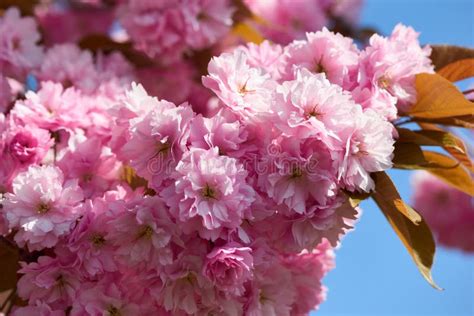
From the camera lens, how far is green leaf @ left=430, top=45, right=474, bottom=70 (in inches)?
52.9

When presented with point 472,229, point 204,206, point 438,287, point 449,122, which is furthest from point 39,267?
point 472,229

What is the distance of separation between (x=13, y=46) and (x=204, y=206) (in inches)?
30.9

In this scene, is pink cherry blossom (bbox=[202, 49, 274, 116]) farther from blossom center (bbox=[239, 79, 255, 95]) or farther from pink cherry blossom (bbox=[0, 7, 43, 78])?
pink cherry blossom (bbox=[0, 7, 43, 78])

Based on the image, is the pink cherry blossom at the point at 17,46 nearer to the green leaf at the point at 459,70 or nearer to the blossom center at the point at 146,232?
the blossom center at the point at 146,232

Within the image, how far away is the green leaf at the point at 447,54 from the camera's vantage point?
1343 millimetres

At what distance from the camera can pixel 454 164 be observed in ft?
4.31

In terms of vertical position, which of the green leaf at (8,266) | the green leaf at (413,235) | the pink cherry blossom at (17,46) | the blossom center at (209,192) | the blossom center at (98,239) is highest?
the blossom center at (209,192)

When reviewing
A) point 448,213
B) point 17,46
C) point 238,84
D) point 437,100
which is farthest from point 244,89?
point 448,213

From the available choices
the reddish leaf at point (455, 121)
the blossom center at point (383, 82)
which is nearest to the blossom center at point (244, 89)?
the blossom center at point (383, 82)

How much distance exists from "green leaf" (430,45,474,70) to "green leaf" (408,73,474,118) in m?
0.13

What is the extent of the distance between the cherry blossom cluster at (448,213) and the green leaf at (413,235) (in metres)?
2.00

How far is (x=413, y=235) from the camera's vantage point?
1240 millimetres

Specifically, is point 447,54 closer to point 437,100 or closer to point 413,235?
point 437,100

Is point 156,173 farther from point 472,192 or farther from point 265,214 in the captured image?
point 472,192
